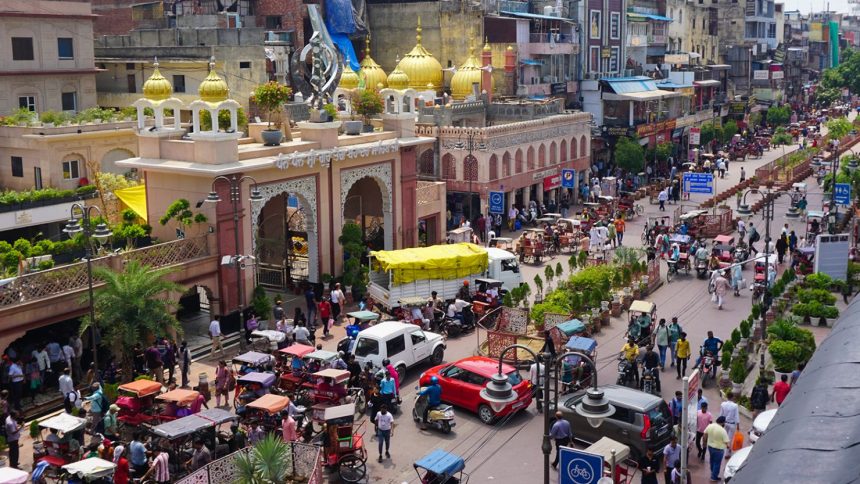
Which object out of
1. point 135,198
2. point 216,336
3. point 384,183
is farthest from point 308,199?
point 216,336

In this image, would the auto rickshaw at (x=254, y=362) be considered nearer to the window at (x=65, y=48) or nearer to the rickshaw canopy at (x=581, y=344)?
the rickshaw canopy at (x=581, y=344)

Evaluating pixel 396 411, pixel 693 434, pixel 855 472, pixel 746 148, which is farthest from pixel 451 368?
pixel 746 148

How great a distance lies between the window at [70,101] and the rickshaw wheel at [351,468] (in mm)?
27781

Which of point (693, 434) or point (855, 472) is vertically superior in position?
point (855, 472)

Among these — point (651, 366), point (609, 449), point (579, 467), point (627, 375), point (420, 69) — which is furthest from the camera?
point (420, 69)

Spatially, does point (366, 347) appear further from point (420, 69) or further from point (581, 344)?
point (420, 69)

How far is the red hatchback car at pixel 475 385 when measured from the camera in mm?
A: 21500

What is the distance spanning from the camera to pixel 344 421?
18641 mm

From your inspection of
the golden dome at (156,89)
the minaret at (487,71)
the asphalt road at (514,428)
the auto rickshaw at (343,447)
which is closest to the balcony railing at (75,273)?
the golden dome at (156,89)

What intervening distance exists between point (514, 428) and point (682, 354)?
17.3 feet

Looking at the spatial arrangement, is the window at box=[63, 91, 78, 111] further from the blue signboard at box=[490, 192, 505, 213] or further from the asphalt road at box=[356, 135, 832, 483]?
the asphalt road at box=[356, 135, 832, 483]

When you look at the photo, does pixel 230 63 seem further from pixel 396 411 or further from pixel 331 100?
pixel 396 411

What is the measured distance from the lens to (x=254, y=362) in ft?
72.7

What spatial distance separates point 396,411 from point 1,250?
11.3m
